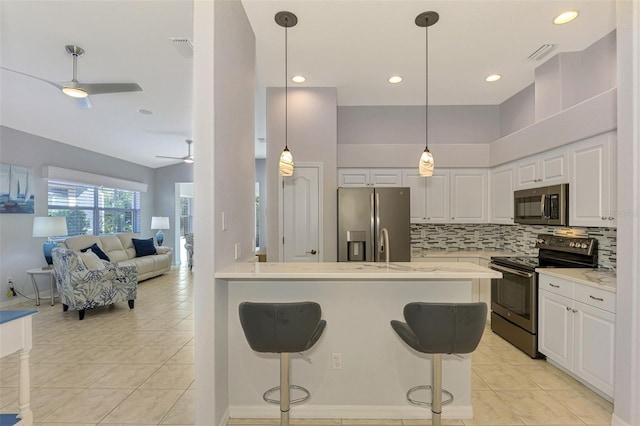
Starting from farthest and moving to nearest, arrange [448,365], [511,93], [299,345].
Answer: [511,93], [448,365], [299,345]

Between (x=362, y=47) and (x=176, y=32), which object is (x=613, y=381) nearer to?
(x=362, y=47)

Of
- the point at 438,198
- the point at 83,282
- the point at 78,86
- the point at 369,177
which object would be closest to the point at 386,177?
the point at 369,177

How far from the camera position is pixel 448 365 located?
2.18 meters

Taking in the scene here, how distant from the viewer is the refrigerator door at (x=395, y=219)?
3.87 meters

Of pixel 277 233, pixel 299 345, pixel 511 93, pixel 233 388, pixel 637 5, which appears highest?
pixel 511 93

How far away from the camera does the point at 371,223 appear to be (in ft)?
12.7

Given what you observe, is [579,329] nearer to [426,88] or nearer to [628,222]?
[628,222]

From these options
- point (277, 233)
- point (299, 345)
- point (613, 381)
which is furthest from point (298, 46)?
point (613, 381)

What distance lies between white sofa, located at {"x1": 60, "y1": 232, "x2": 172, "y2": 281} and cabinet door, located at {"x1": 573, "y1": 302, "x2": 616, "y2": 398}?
21.5 ft

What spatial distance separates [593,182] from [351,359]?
2609mm

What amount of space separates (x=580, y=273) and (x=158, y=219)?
8.42 meters

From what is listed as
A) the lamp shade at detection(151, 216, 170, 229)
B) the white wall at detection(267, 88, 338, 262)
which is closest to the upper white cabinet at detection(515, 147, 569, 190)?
the white wall at detection(267, 88, 338, 262)

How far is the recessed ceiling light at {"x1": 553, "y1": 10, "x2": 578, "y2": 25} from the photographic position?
261 cm

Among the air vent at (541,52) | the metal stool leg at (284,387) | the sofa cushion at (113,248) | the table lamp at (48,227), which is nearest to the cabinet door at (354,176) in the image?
the air vent at (541,52)
